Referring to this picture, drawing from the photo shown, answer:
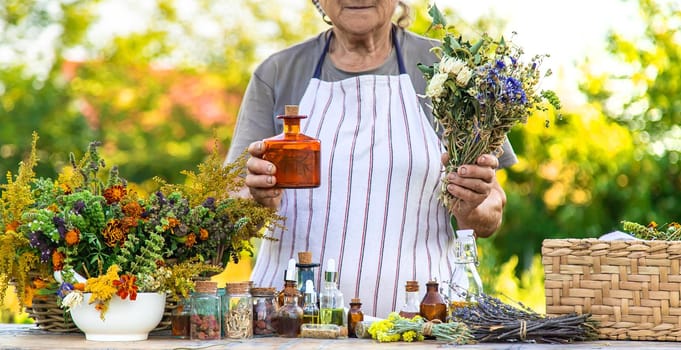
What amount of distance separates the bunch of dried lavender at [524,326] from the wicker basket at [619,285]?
0.05 m

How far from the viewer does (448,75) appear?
302cm

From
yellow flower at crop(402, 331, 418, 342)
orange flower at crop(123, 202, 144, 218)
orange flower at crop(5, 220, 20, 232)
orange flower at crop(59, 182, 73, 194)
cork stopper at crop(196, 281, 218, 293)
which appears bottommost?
yellow flower at crop(402, 331, 418, 342)

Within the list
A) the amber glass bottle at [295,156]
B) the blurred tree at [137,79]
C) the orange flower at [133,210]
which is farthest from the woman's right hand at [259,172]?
the blurred tree at [137,79]

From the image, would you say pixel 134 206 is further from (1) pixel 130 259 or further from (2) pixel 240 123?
(2) pixel 240 123

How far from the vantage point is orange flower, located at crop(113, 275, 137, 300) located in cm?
287

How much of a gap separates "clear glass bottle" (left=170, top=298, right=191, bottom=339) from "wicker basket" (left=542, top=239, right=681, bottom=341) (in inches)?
40.2

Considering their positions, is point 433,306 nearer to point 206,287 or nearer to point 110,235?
point 206,287

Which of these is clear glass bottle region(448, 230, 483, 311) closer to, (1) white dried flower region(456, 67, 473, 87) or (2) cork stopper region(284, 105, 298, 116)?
(1) white dried flower region(456, 67, 473, 87)

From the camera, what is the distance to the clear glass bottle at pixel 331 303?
3.00 m

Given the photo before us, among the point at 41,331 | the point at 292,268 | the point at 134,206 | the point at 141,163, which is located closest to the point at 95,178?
the point at 134,206

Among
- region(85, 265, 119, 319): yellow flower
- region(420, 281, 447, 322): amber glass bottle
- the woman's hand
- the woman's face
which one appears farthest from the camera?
the woman's face

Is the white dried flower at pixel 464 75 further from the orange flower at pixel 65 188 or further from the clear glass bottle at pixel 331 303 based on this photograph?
the orange flower at pixel 65 188

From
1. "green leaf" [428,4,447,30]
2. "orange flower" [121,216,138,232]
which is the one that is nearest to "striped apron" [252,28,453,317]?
"green leaf" [428,4,447,30]

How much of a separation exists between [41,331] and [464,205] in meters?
1.39
